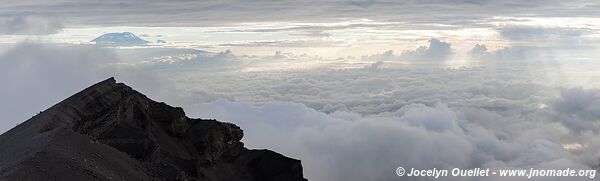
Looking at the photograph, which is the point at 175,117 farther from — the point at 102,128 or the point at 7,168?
the point at 7,168

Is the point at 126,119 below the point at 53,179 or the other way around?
the other way around

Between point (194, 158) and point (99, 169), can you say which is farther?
point (194, 158)

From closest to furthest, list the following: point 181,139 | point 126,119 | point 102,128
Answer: point 102,128 → point 126,119 → point 181,139

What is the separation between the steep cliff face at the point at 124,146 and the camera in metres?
32.2

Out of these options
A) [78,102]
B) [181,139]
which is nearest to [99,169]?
[78,102]

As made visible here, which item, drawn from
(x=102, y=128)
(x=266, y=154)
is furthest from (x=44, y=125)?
(x=266, y=154)

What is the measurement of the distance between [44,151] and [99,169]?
10.9 ft

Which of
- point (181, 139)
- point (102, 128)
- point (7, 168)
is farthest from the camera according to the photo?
point (181, 139)

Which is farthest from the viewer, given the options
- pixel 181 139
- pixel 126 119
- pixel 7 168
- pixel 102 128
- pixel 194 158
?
pixel 181 139

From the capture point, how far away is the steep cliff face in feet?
105

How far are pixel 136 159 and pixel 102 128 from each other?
4.94 meters

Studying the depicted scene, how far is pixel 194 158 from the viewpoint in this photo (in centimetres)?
5116

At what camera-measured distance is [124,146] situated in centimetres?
4403

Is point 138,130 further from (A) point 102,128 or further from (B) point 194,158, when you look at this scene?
(B) point 194,158
